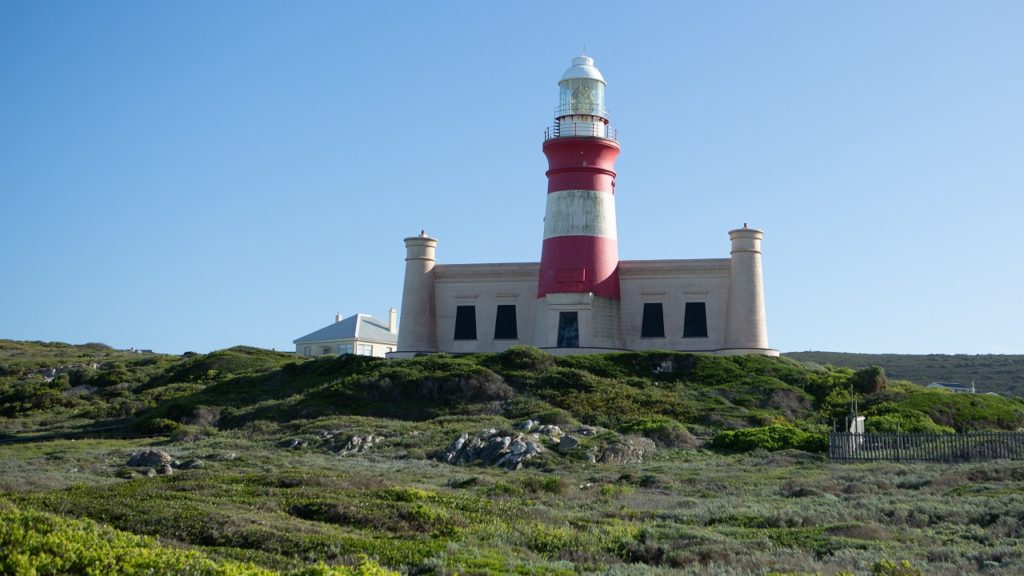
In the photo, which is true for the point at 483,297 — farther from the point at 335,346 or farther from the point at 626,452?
the point at 626,452

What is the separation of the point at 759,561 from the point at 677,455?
15679 millimetres

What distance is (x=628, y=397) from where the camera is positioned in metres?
34.9

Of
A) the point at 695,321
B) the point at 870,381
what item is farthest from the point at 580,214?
the point at 870,381

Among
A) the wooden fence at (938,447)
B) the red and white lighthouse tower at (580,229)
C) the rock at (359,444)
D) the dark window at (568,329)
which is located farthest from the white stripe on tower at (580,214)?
the wooden fence at (938,447)

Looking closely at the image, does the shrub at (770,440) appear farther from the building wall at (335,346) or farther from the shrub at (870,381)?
the building wall at (335,346)

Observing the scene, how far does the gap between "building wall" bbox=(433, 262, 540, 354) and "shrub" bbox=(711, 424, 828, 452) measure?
49.7 feet

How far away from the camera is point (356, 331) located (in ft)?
189

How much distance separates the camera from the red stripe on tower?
1618 inches

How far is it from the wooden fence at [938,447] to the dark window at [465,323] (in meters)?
20.7

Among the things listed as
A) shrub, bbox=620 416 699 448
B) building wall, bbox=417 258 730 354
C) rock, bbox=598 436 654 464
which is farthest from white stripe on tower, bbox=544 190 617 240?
rock, bbox=598 436 654 464

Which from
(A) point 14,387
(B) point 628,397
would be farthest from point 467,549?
(A) point 14,387

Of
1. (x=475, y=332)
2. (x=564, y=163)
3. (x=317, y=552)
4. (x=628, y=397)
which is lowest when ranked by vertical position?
(x=317, y=552)

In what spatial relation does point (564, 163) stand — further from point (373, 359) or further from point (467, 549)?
point (467, 549)

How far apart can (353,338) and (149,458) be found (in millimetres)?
32588
